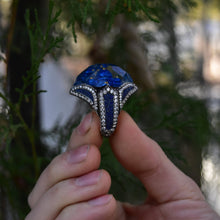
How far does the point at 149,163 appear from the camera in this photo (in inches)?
23.5

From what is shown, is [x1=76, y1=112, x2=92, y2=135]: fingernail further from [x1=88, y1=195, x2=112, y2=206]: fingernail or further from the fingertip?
[x1=88, y1=195, x2=112, y2=206]: fingernail

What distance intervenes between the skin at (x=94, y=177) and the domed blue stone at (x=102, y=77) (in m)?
0.06

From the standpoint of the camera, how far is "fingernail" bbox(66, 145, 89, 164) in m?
0.51

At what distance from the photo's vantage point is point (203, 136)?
0.90 m

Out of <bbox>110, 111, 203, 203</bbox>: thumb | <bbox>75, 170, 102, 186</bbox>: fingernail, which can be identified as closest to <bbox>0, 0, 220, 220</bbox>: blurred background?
<bbox>110, 111, 203, 203</bbox>: thumb

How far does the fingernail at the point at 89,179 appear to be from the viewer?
0.51 m

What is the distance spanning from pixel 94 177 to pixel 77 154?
0.05m

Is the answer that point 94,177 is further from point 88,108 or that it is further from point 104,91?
point 88,108

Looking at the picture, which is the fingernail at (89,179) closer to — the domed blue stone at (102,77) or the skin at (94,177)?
the skin at (94,177)

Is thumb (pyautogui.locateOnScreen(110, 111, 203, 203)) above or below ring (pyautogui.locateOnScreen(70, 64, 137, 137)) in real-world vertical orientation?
below

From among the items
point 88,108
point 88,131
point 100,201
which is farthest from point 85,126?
point 88,108

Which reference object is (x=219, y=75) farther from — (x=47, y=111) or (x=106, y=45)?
(x=106, y=45)

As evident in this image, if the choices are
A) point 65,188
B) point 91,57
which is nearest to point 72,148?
point 65,188

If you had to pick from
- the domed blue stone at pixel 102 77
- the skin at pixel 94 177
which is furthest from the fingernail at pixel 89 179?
the domed blue stone at pixel 102 77
